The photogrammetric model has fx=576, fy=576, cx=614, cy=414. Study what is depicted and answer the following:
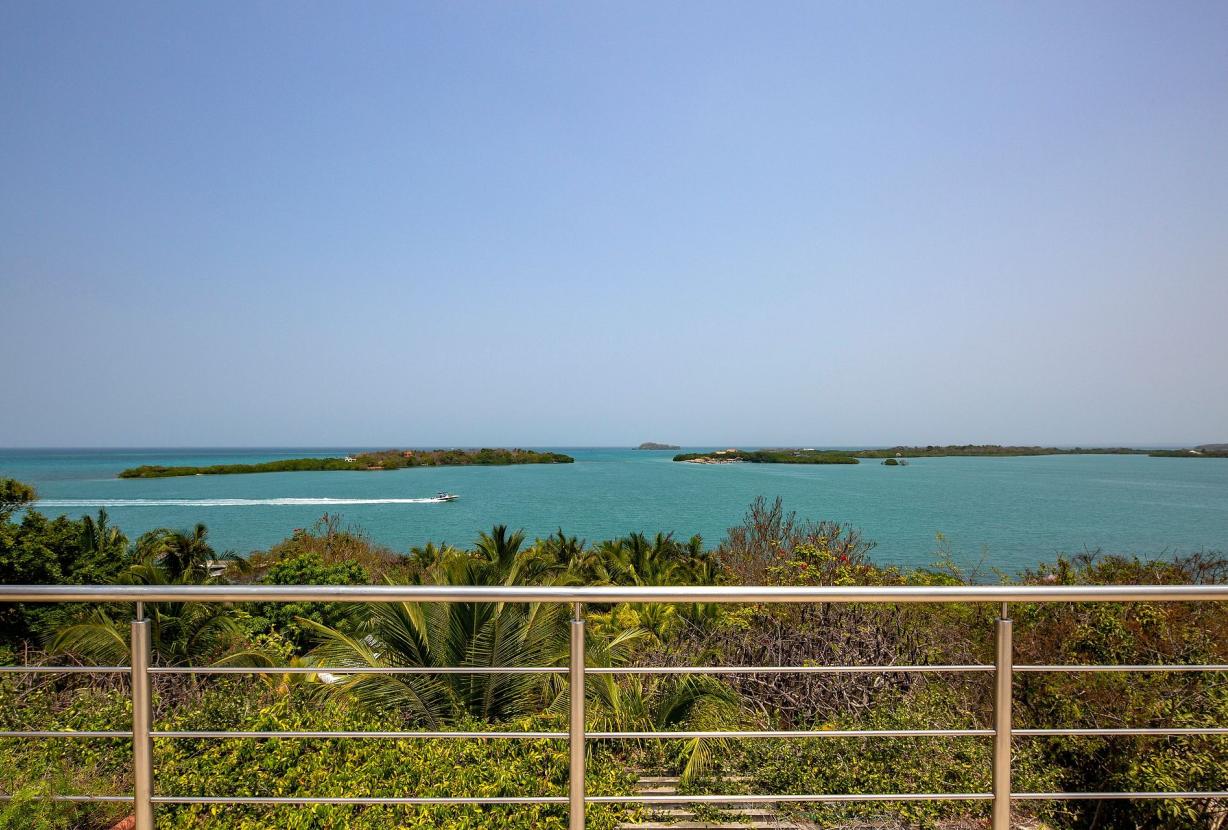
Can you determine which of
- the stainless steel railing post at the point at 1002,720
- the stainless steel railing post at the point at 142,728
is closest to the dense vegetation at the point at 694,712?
the stainless steel railing post at the point at 142,728

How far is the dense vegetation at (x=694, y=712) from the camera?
2666mm

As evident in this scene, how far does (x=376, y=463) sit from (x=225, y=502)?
113 feet

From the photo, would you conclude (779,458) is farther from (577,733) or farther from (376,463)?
(577,733)

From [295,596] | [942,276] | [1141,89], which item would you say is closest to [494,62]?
[1141,89]

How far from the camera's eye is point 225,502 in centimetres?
4544

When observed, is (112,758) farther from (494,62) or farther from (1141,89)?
(1141,89)

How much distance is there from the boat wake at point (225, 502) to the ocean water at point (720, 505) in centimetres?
16

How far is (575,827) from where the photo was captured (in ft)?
5.37

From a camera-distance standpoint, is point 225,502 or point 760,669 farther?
point 225,502

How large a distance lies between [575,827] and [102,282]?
2419 centimetres

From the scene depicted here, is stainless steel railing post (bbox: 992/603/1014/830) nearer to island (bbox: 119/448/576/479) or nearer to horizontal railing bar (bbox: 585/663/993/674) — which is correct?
horizontal railing bar (bbox: 585/663/993/674)

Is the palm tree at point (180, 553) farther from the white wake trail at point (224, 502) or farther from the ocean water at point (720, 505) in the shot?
the white wake trail at point (224, 502)

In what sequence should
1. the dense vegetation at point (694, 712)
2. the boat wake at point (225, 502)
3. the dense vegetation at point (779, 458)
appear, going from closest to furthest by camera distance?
the dense vegetation at point (694, 712), the boat wake at point (225, 502), the dense vegetation at point (779, 458)

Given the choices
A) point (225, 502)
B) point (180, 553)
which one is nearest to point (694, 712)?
point (180, 553)
